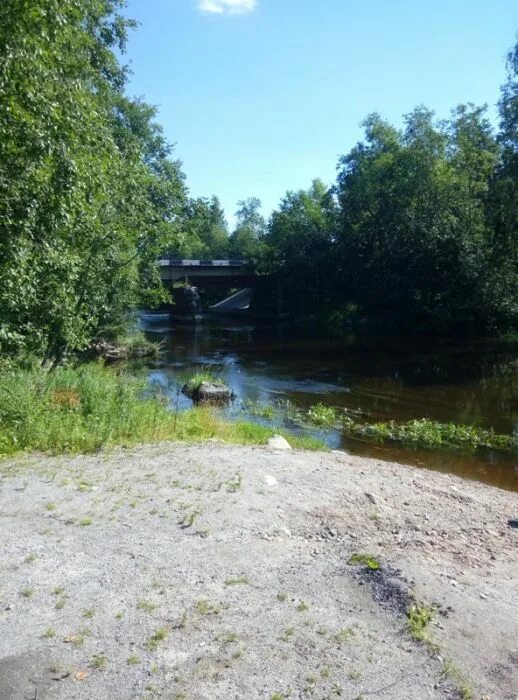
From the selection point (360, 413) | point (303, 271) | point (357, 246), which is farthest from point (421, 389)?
point (303, 271)

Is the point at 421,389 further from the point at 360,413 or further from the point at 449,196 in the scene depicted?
the point at 449,196

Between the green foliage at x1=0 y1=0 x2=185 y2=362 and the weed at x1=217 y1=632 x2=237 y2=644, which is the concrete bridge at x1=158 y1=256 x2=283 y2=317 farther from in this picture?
the weed at x1=217 y1=632 x2=237 y2=644

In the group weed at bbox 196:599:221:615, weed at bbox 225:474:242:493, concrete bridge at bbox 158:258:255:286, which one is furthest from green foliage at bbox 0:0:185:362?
concrete bridge at bbox 158:258:255:286

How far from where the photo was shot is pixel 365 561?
636 centimetres

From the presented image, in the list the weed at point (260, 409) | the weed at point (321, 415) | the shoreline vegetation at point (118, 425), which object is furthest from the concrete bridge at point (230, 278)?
the shoreline vegetation at point (118, 425)

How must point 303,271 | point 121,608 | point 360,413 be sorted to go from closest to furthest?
point 121,608 < point 360,413 < point 303,271

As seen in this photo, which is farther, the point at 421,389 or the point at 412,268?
the point at 412,268

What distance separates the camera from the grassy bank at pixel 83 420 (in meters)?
10.6

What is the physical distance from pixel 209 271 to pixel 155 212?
45.6 metres

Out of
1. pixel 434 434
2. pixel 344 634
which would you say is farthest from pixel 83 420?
pixel 434 434

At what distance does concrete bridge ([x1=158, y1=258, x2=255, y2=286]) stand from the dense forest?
191 centimetres

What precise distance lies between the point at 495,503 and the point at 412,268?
40.7m

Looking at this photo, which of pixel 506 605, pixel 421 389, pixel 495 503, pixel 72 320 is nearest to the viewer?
pixel 506 605

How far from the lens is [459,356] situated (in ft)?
119
